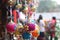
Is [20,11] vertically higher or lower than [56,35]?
higher

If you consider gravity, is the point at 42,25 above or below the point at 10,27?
below

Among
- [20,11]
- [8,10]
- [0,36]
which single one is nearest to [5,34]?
[0,36]

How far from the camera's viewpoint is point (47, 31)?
494cm

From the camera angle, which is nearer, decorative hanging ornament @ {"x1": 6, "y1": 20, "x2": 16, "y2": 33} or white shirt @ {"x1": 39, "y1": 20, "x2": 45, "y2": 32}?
decorative hanging ornament @ {"x1": 6, "y1": 20, "x2": 16, "y2": 33}

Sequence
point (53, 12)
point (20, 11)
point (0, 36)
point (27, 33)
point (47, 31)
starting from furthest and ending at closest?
1. point (53, 12)
2. point (47, 31)
3. point (20, 11)
4. point (27, 33)
5. point (0, 36)

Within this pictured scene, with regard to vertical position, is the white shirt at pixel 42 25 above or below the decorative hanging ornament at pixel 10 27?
below

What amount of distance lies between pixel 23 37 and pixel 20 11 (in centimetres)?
32

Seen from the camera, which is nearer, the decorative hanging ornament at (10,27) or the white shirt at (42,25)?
the decorative hanging ornament at (10,27)

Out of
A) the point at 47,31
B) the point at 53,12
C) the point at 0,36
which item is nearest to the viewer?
the point at 0,36

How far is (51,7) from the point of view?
8172 millimetres

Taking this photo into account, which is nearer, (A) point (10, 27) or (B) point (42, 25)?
(A) point (10, 27)

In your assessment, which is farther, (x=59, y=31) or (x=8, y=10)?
(x=59, y=31)

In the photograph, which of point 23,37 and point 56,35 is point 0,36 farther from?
point 56,35

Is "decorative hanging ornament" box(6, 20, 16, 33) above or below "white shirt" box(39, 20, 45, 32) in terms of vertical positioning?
above
